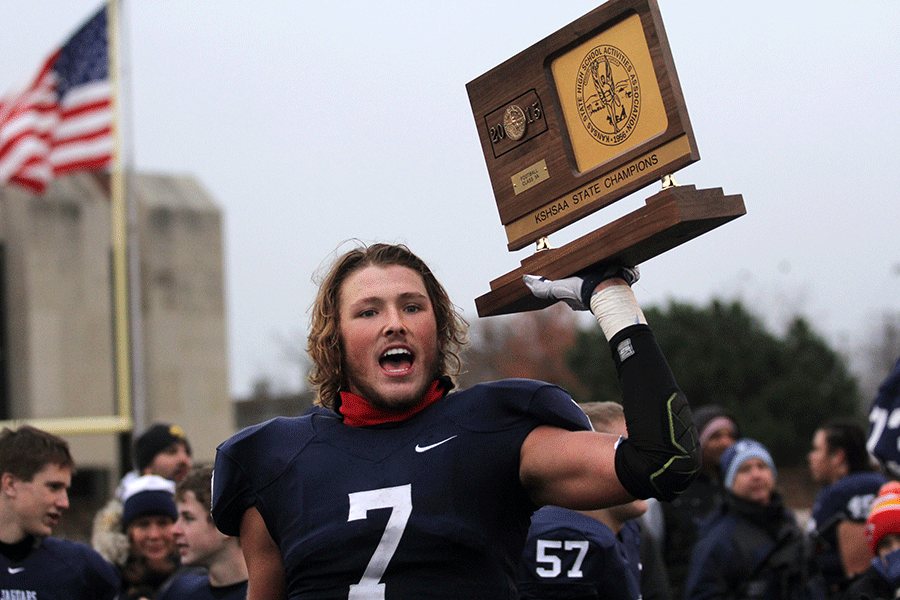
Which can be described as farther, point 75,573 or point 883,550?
point 883,550

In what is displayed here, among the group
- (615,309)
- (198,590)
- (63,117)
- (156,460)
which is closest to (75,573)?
(198,590)

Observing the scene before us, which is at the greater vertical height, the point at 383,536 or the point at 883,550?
the point at 383,536

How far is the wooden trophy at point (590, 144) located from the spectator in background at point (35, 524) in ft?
7.85

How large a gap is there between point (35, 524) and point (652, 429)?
303 cm

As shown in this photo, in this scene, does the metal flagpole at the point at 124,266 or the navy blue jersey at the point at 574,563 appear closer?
the navy blue jersey at the point at 574,563

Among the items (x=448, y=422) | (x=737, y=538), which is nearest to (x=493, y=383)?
(x=448, y=422)

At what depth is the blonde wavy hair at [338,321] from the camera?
296 cm

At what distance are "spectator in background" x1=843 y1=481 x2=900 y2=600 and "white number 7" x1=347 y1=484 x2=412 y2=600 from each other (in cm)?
310

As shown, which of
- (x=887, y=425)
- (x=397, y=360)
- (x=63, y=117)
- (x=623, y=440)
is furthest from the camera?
(x=63, y=117)

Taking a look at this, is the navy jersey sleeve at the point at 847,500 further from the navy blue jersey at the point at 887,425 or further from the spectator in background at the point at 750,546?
the navy blue jersey at the point at 887,425

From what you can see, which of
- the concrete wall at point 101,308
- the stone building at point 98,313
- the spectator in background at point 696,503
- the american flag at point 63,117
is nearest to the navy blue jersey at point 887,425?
the spectator in background at point 696,503

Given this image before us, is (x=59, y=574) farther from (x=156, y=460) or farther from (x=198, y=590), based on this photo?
(x=156, y=460)

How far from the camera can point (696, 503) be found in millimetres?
7352

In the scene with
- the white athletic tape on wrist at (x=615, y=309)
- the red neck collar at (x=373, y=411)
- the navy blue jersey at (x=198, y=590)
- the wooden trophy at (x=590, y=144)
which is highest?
the wooden trophy at (x=590, y=144)
